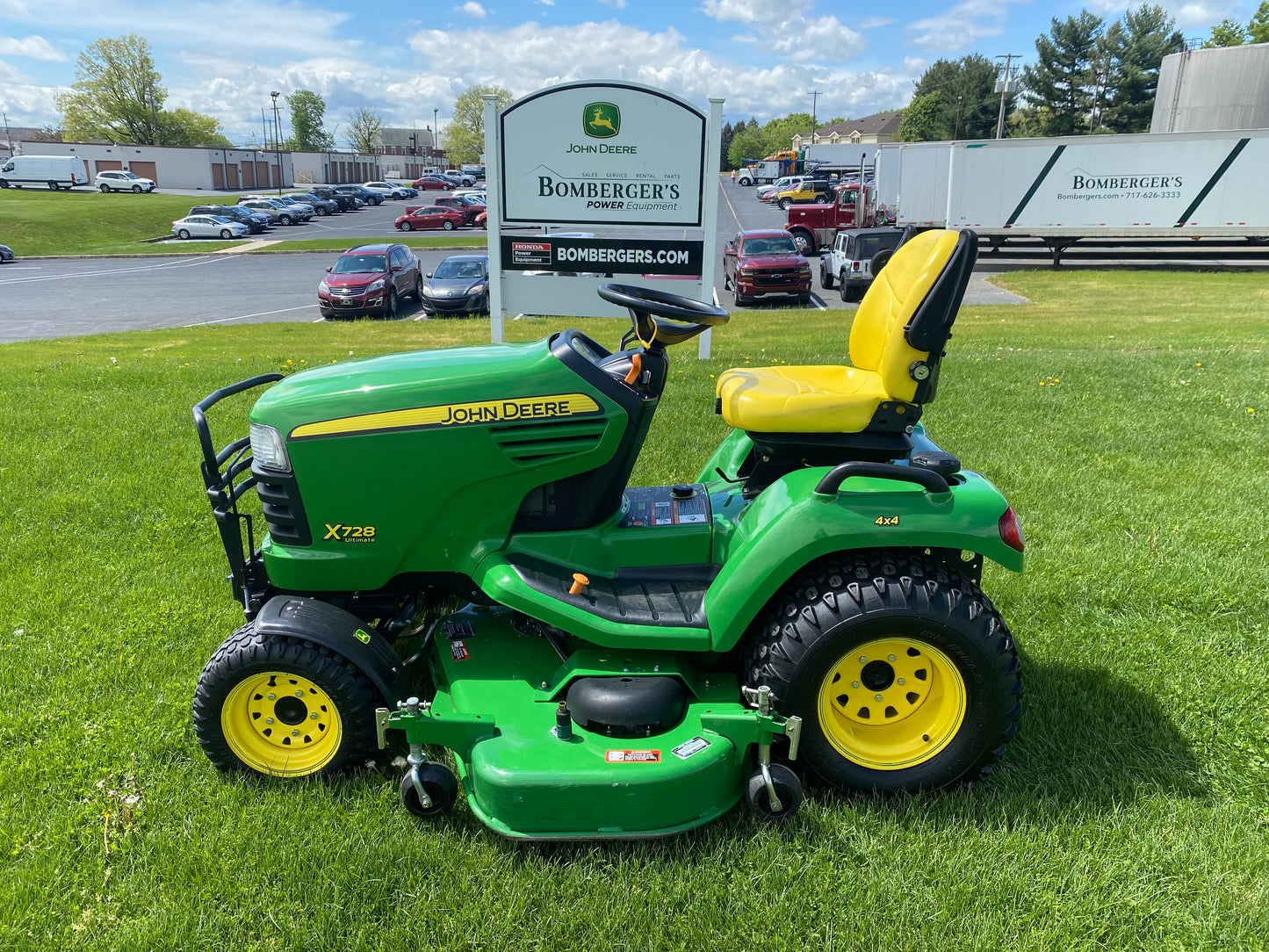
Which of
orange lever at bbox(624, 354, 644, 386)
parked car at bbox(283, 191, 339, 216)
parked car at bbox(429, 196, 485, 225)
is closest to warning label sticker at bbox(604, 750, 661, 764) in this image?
orange lever at bbox(624, 354, 644, 386)

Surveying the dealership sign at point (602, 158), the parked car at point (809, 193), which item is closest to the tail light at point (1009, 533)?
the dealership sign at point (602, 158)

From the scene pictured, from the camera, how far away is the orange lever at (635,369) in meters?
3.09

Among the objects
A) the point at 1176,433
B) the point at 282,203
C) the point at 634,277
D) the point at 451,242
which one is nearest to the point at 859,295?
the point at 634,277

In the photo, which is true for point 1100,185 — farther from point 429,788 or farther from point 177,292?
point 429,788

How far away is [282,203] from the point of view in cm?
5034

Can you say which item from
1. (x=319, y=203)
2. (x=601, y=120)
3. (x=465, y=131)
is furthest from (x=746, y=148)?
(x=601, y=120)

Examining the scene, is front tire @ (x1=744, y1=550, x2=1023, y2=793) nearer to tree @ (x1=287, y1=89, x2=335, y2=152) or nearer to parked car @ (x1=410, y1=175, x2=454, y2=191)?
parked car @ (x1=410, y1=175, x2=454, y2=191)

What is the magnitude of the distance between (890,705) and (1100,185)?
24.6m

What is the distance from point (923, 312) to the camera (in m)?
3.03

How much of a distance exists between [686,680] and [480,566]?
2.75 feet

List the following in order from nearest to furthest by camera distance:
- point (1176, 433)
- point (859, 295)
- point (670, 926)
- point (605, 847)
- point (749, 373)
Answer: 1. point (670, 926)
2. point (605, 847)
3. point (749, 373)
4. point (1176, 433)
5. point (859, 295)

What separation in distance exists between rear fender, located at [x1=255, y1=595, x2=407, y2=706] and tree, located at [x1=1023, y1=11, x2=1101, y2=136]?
6836cm

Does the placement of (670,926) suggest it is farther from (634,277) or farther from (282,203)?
(282,203)

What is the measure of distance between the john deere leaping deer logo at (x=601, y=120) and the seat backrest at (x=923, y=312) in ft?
20.3
